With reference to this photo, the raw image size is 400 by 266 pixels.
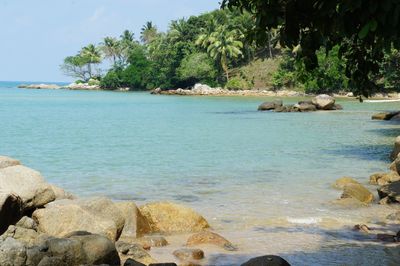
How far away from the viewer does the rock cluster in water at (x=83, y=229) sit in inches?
305

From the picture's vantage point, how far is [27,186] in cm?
1079

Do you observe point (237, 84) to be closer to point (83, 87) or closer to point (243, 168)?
point (83, 87)

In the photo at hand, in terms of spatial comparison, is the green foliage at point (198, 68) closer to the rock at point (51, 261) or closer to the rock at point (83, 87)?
the rock at point (83, 87)

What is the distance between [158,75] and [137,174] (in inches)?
3430

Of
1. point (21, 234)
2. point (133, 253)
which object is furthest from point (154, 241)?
point (21, 234)

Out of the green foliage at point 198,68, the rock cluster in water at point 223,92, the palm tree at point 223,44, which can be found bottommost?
the rock cluster in water at point 223,92

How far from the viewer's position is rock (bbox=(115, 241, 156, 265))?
8.84 m

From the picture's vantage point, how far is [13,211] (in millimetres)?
9922

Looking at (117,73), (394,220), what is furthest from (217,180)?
(117,73)

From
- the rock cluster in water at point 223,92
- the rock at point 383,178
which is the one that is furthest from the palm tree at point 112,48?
the rock at point 383,178

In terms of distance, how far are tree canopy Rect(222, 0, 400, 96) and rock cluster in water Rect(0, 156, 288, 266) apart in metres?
3.04

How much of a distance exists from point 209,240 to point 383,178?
8214mm

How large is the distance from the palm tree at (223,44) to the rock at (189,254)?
248 ft

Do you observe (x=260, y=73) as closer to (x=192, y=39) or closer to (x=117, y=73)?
(x=192, y=39)
